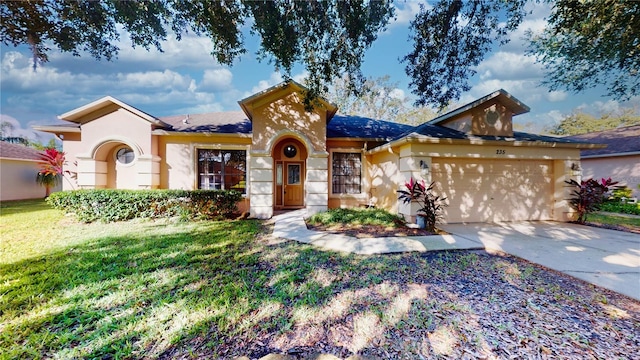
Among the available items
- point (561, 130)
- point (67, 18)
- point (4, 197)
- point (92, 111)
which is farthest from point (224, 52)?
point (561, 130)

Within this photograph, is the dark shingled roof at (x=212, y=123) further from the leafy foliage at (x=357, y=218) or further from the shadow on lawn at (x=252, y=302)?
the shadow on lawn at (x=252, y=302)

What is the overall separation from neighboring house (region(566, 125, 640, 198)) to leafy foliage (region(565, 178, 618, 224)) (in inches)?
219

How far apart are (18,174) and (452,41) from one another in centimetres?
2465

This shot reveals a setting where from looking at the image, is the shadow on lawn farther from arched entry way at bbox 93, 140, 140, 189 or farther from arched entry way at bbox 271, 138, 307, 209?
arched entry way at bbox 271, 138, 307, 209

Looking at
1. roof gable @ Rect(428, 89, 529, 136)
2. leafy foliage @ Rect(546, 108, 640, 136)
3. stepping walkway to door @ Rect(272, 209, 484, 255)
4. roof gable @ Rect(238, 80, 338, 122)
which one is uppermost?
leafy foliage @ Rect(546, 108, 640, 136)

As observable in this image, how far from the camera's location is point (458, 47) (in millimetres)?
7426

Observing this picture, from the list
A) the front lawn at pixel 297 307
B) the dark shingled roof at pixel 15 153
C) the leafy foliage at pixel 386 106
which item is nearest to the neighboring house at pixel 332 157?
the front lawn at pixel 297 307

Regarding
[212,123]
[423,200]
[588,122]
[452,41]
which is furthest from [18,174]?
[588,122]

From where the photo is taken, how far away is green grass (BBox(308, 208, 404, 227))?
7.80 metres

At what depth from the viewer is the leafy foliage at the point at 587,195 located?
8203 mm

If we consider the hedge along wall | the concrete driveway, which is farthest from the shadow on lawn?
the hedge along wall

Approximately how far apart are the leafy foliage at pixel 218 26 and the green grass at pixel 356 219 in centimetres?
474

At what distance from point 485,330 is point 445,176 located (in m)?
6.48

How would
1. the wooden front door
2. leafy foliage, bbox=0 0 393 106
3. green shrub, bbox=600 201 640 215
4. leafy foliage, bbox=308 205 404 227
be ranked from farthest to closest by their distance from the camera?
the wooden front door → green shrub, bbox=600 201 640 215 → leafy foliage, bbox=308 205 404 227 → leafy foliage, bbox=0 0 393 106
